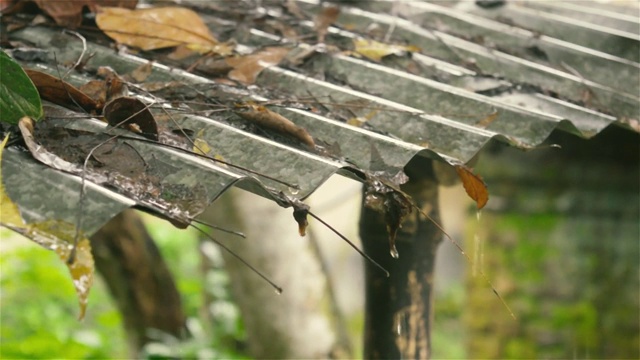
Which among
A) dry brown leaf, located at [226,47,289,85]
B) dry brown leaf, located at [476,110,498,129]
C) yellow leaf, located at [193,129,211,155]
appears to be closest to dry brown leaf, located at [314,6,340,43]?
dry brown leaf, located at [226,47,289,85]

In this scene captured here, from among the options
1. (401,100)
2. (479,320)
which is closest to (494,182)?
(479,320)

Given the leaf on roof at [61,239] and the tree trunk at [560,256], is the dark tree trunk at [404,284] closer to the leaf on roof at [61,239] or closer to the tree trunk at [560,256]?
the leaf on roof at [61,239]

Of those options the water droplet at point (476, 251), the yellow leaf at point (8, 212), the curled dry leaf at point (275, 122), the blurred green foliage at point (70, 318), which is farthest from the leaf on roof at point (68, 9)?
the water droplet at point (476, 251)

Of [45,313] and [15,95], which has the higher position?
[15,95]

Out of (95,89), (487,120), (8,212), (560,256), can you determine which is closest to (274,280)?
(560,256)

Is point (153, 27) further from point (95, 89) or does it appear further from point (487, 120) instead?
point (487, 120)

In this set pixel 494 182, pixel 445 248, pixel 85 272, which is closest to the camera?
pixel 85 272

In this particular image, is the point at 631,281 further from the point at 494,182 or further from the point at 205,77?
the point at 205,77
